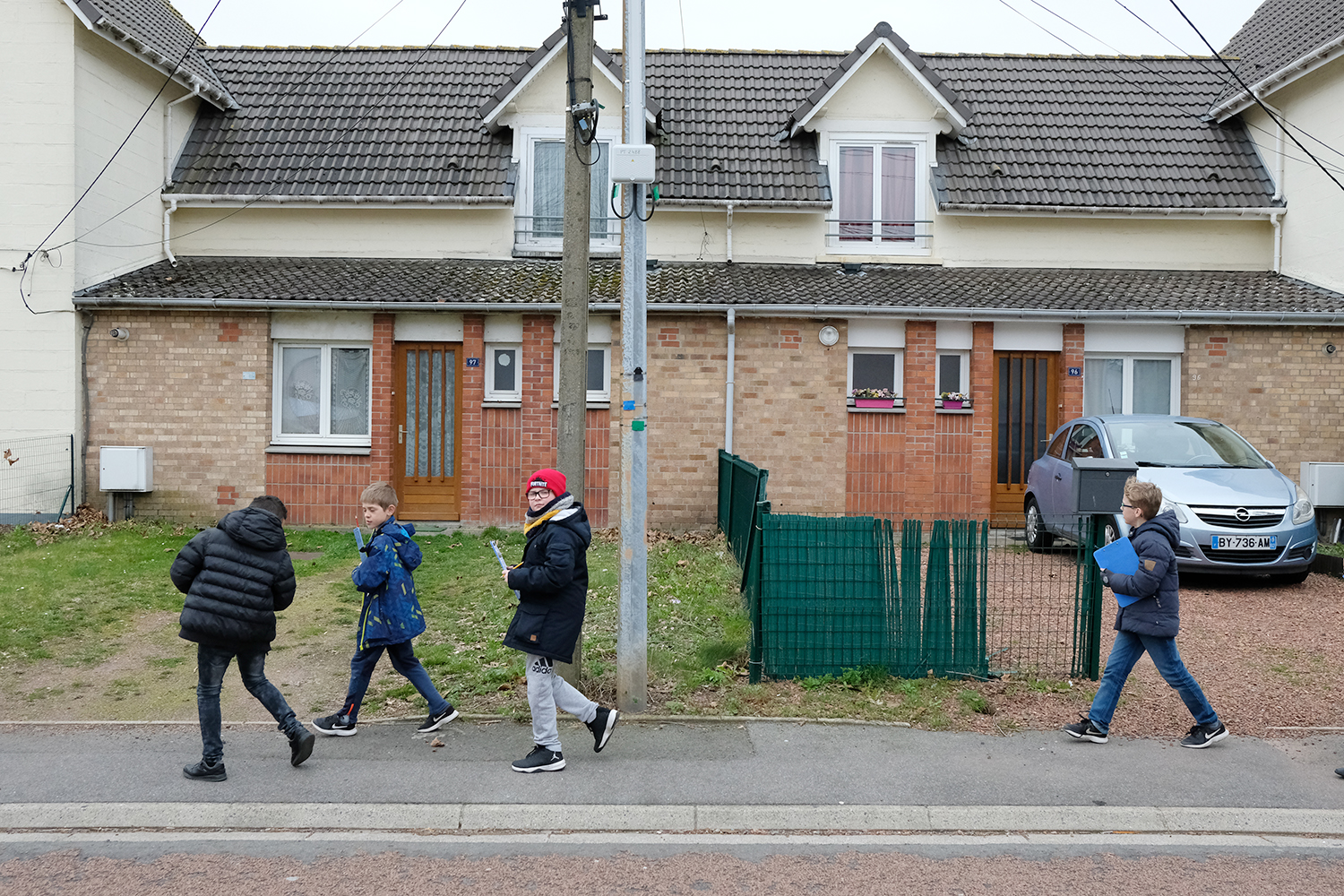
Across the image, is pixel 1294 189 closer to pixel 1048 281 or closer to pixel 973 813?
pixel 1048 281

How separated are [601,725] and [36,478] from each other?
1120 centimetres

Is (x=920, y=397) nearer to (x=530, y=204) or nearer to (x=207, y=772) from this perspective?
(x=530, y=204)

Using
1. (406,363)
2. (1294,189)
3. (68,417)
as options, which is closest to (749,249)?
(406,363)

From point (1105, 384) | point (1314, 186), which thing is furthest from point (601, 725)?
point (1314, 186)

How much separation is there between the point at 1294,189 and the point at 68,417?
57.6 ft

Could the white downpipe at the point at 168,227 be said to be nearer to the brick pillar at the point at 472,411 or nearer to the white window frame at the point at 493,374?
the brick pillar at the point at 472,411

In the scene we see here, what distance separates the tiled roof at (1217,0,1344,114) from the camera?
50.8ft

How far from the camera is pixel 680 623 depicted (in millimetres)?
8953

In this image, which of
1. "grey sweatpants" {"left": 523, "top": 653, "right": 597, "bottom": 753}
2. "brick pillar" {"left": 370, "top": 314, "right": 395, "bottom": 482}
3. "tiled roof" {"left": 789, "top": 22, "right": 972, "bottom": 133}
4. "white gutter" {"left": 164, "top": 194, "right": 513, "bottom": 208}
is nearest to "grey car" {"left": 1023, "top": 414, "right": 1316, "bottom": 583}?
"grey sweatpants" {"left": 523, "top": 653, "right": 597, "bottom": 753}

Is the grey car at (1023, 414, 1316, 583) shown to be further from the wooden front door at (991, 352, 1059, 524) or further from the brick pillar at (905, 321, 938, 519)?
the wooden front door at (991, 352, 1059, 524)

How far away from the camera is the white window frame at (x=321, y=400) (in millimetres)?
14758

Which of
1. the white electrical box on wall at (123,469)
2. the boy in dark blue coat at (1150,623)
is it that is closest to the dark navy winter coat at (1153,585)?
the boy in dark blue coat at (1150,623)

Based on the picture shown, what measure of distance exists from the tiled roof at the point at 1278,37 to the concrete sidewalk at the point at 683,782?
41.8 ft

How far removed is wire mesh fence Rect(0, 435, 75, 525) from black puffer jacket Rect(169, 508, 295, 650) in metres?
9.90
